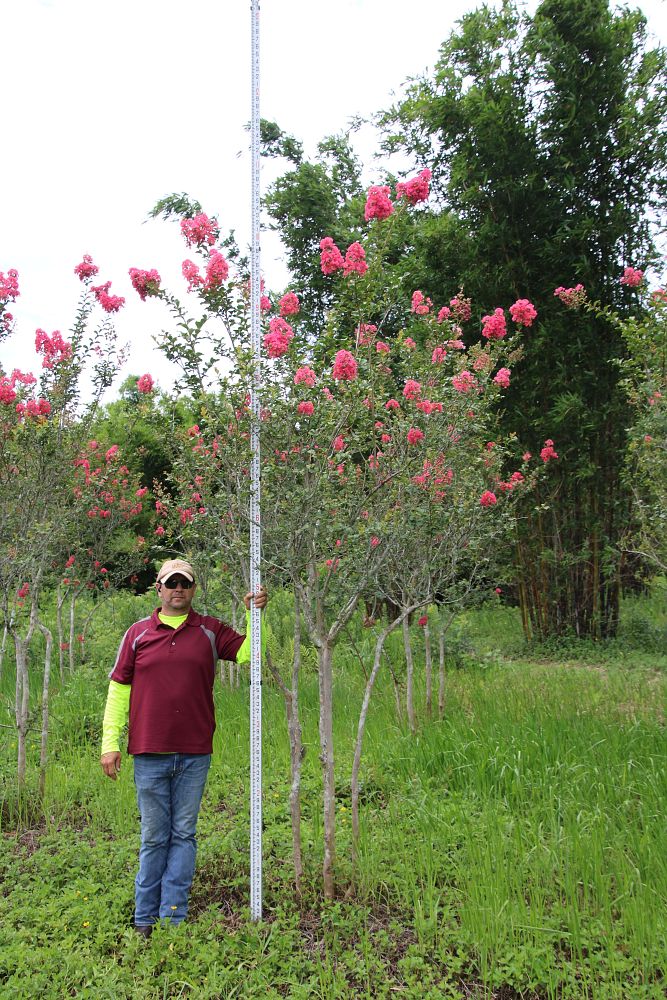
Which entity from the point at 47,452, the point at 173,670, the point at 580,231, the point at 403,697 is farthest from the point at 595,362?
the point at 173,670

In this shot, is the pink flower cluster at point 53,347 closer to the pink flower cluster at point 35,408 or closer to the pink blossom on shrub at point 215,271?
the pink flower cluster at point 35,408

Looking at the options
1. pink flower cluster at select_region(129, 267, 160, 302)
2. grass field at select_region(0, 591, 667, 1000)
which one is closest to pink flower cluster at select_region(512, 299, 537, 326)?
pink flower cluster at select_region(129, 267, 160, 302)

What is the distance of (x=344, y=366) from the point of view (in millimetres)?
2588

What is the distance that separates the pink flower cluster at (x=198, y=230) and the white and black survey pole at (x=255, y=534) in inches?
8.4

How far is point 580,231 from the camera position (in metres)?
7.56

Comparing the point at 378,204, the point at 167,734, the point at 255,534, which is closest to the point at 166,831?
the point at 167,734

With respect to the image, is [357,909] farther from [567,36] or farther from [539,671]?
[567,36]

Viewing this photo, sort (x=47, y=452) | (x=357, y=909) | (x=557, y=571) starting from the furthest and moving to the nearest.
A: (x=557, y=571), (x=47, y=452), (x=357, y=909)

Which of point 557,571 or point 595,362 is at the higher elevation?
point 595,362

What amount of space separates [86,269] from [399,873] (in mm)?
3678

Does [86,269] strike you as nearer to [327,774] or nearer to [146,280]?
[146,280]

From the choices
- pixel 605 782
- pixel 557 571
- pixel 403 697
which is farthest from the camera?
pixel 557 571

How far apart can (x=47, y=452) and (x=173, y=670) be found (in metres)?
1.88

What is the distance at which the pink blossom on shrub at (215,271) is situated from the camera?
105 inches
